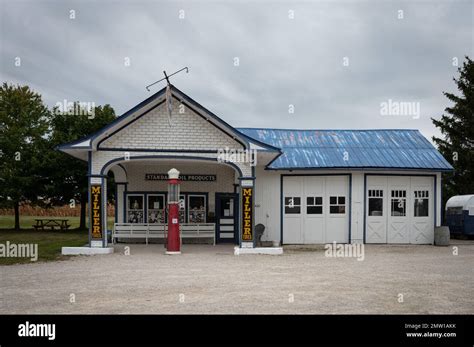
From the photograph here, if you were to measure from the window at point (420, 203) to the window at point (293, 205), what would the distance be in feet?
16.4

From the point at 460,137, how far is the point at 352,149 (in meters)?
16.4

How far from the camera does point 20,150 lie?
2889 centimetres

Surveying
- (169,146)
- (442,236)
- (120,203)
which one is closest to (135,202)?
(120,203)

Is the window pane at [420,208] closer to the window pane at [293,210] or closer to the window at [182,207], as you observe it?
the window pane at [293,210]

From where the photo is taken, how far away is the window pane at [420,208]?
21656mm

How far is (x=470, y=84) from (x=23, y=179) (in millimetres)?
30211

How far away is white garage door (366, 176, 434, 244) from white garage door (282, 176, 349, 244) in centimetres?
112

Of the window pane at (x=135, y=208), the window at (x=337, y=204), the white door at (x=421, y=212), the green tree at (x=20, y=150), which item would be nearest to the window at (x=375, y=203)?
the window at (x=337, y=204)

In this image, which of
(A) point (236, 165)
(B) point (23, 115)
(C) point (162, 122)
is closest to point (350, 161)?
(A) point (236, 165)

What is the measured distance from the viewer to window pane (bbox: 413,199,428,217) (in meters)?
21.7

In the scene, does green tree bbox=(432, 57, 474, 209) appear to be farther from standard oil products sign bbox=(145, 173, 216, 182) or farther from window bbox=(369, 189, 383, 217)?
standard oil products sign bbox=(145, 173, 216, 182)

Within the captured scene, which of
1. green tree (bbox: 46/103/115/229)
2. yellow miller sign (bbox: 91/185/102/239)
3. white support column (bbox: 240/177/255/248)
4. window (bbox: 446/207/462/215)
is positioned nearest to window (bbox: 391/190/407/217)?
window (bbox: 446/207/462/215)

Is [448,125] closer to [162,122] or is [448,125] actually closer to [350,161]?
[350,161]
